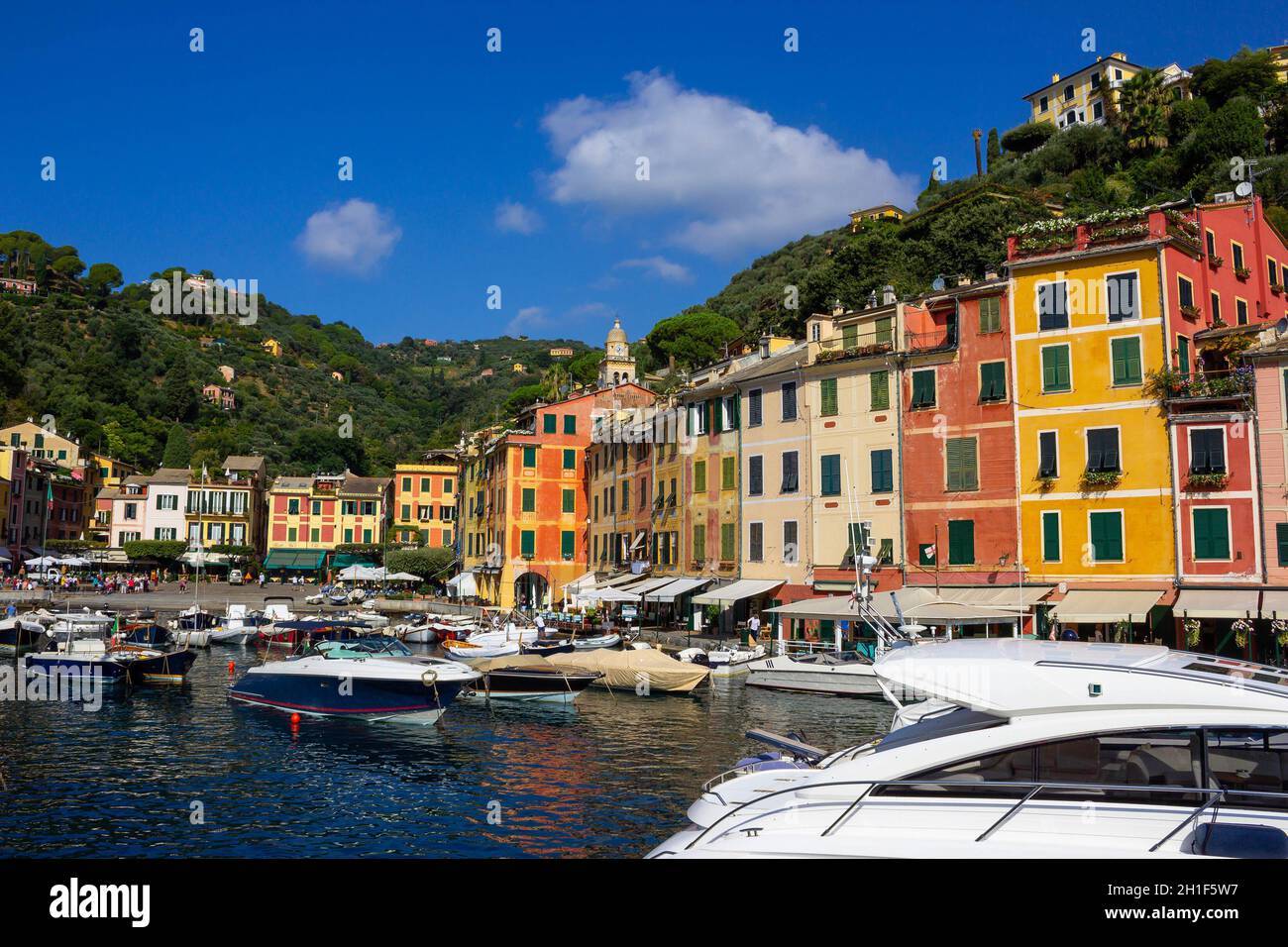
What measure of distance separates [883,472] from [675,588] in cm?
1233

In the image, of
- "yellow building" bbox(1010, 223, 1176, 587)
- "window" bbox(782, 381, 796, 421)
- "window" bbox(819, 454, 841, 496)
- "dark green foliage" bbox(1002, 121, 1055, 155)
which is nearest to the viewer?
"yellow building" bbox(1010, 223, 1176, 587)

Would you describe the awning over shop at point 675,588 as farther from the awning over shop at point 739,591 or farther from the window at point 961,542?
the window at point 961,542

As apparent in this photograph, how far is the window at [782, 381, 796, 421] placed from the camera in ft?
152

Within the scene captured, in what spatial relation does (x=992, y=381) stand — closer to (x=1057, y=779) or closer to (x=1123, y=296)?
(x=1123, y=296)

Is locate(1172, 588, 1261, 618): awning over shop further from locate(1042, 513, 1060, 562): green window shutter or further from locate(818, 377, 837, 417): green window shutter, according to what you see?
locate(818, 377, 837, 417): green window shutter

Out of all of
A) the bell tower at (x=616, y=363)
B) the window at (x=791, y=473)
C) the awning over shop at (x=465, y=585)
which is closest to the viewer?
the window at (x=791, y=473)

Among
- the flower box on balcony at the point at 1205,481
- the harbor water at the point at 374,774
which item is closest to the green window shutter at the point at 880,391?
the flower box on balcony at the point at 1205,481

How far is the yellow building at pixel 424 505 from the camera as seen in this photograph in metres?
101

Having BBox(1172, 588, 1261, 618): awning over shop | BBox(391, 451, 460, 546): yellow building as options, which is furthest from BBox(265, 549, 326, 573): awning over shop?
BBox(1172, 588, 1261, 618): awning over shop

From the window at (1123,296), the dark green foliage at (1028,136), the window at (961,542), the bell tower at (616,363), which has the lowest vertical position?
the window at (961,542)

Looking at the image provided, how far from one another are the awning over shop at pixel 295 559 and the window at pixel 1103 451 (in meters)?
81.6

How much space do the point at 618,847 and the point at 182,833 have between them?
7767mm

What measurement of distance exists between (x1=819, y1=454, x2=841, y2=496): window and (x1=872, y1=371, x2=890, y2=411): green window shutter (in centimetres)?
288

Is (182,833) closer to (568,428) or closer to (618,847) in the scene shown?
(618,847)
